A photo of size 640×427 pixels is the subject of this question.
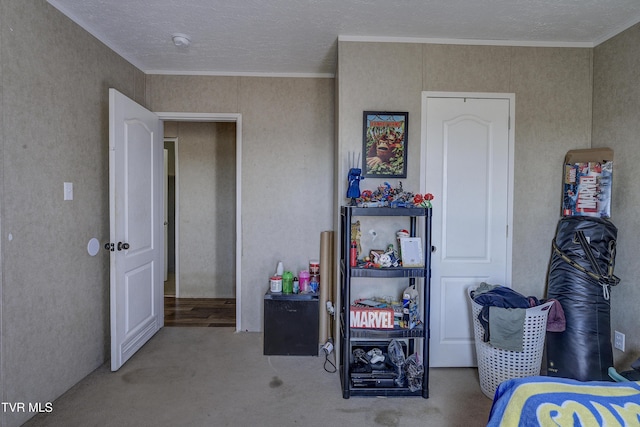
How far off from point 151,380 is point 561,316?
111 inches

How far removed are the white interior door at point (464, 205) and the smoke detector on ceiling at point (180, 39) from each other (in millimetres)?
1830

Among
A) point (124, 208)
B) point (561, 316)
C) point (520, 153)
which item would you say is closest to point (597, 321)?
point (561, 316)

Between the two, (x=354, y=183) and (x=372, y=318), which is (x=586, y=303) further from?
(x=354, y=183)

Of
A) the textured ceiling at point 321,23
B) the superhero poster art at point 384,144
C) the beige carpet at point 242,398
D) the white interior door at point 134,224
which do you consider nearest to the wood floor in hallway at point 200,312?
the white interior door at point 134,224

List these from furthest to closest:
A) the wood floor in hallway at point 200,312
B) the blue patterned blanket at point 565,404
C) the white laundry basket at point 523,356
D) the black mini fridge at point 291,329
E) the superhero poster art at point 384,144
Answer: the wood floor in hallway at point 200,312, the black mini fridge at point 291,329, the superhero poster art at point 384,144, the white laundry basket at point 523,356, the blue patterned blanket at point 565,404

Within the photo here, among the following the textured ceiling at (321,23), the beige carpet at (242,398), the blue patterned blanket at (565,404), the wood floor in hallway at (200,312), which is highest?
the textured ceiling at (321,23)

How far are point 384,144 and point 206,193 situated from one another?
105 inches

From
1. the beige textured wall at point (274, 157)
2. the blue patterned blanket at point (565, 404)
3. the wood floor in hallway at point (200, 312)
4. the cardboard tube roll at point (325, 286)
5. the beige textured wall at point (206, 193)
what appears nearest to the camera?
the blue patterned blanket at point (565, 404)

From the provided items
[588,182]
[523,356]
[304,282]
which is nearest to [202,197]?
[304,282]

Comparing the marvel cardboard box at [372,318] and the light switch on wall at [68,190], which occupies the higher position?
the light switch on wall at [68,190]

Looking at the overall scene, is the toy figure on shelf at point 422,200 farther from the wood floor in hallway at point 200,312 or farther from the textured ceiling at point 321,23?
the wood floor in hallway at point 200,312

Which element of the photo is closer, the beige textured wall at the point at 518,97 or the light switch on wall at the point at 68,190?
the light switch on wall at the point at 68,190

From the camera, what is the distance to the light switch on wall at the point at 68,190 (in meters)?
2.15

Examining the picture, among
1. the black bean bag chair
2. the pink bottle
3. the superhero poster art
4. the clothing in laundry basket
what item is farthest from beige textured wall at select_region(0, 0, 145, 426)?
the black bean bag chair
